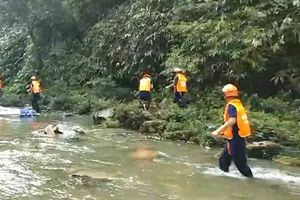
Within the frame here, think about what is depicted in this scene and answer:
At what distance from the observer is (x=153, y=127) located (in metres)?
14.0

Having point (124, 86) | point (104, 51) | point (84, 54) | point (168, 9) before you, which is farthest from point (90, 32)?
point (168, 9)

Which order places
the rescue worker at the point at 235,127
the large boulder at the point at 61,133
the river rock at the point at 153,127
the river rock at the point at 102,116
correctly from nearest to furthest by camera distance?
the rescue worker at the point at 235,127
the large boulder at the point at 61,133
the river rock at the point at 153,127
the river rock at the point at 102,116

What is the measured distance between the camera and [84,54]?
88.6ft

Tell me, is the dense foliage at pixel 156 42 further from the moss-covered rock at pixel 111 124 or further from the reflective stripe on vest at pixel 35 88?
the reflective stripe on vest at pixel 35 88

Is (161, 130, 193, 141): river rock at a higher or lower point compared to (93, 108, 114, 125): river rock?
lower

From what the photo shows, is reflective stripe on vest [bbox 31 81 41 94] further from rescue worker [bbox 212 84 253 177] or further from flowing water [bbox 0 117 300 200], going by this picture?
rescue worker [bbox 212 84 253 177]

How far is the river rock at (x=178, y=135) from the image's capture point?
12.8 m

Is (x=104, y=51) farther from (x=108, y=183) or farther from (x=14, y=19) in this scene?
(x=108, y=183)

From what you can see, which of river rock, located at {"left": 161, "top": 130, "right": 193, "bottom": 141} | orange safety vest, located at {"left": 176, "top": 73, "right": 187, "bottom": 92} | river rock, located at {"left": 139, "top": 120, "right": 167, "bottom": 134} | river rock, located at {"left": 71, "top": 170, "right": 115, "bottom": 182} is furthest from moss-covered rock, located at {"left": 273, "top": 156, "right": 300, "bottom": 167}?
orange safety vest, located at {"left": 176, "top": 73, "right": 187, "bottom": 92}

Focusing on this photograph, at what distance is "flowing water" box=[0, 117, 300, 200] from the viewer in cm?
734

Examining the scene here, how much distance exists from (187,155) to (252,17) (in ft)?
20.9

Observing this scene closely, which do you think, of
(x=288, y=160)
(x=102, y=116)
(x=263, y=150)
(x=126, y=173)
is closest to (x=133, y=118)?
(x=102, y=116)

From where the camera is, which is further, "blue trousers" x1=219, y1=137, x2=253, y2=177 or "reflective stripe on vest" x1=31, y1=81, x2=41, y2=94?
"reflective stripe on vest" x1=31, y1=81, x2=41, y2=94

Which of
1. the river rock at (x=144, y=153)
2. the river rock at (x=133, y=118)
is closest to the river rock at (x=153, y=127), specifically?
the river rock at (x=133, y=118)
